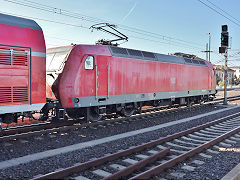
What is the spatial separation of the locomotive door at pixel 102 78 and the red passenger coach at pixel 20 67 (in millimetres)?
2603

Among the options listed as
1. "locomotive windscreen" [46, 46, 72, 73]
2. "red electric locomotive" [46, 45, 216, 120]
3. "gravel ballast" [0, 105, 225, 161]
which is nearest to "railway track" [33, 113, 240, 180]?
"gravel ballast" [0, 105, 225, 161]

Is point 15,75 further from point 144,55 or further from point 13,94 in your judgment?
point 144,55

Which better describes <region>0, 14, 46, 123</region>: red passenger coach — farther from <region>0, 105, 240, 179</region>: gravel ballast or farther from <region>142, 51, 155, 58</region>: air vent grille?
<region>142, 51, 155, 58</region>: air vent grille

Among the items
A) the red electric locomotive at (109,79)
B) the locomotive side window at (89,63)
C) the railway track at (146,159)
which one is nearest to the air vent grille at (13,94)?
the red electric locomotive at (109,79)

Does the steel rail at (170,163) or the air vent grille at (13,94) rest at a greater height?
the air vent grille at (13,94)

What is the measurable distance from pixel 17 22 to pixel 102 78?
164 inches

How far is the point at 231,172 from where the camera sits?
4.91 m

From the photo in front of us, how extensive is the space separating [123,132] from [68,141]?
2.48 metres

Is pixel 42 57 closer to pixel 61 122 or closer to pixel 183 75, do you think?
pixel 61 122

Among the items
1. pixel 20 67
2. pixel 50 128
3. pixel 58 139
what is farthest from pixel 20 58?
pixel 50 128

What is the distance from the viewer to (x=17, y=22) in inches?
276

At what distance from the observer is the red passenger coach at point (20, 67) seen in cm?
671

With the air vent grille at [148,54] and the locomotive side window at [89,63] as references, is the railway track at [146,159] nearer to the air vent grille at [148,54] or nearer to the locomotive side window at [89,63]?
the locomotive side window at [89,63]

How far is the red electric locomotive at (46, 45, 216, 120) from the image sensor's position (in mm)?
8953
